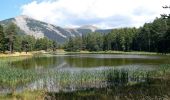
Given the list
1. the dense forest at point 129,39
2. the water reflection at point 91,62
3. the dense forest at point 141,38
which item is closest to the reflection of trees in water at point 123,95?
the water reflection at point 91,62

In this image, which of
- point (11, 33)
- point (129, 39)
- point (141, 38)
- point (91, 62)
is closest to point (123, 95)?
point (91, 62)

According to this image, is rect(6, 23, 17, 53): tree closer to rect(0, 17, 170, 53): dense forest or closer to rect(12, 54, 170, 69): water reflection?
rect(0, 17, 170, 53): dense forest

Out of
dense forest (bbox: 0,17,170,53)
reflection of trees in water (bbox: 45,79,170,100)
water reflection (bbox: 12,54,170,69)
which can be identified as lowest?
water reflection (bbox: 12,54,170,69)

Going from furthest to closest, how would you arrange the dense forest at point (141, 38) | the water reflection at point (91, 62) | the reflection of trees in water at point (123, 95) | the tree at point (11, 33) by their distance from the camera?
the dense forest at point (141, 38) → the tree at point (11, 33) → the water reflection at point (91, 62) → the reflection of trees in water at point (123, 95)

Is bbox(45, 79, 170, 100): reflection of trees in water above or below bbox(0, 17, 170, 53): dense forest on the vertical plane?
below

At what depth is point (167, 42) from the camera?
77.1 meters

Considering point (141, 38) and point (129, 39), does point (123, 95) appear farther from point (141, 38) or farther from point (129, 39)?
point (129, 39)

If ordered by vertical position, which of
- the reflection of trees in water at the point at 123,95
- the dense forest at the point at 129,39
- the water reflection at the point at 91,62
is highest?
the dense forest at the point at 129,39

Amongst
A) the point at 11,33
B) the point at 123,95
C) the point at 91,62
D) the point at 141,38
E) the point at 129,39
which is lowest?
the point at 91,62

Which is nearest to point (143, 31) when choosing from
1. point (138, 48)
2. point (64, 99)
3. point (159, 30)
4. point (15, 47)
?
point (138, 48)

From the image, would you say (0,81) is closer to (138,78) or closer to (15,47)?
(138,78)

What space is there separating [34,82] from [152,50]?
11607cm

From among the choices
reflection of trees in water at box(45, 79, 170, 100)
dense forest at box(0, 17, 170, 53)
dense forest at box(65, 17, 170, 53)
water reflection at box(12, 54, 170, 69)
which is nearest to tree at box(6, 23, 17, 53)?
dense forest at box(0, 17, 170, 53)

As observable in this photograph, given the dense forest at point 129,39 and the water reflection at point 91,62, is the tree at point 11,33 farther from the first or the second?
the water reflection at point 91,62
